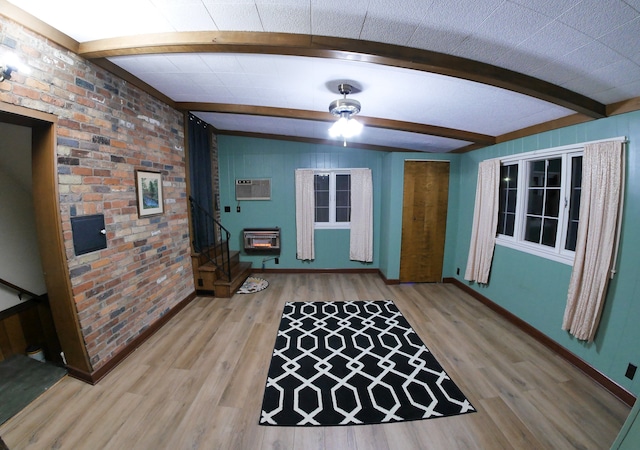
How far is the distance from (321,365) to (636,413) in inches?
74.2

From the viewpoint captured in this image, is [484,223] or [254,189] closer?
[484,223]

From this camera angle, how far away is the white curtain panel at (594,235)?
192 centimetres

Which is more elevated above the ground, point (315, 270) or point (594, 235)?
point (594, 235)

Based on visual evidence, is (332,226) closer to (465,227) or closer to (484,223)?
(465,227)

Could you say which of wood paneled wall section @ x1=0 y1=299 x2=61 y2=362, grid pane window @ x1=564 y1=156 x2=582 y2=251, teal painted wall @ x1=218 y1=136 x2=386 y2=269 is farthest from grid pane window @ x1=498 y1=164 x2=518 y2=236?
wood paneled wall section @ x1=0 y1=299 x2=61 y2=362

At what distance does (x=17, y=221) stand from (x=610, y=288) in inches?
218

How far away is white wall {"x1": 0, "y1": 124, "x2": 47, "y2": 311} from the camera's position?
2.11 meters

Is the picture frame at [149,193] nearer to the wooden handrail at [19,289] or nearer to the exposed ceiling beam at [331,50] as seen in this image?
the exposed ceiling beam at [331,50]

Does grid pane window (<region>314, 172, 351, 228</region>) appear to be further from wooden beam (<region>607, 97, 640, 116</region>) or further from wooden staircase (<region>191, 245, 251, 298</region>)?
wooden beam (<region>607, 97, 640, 116</region>)

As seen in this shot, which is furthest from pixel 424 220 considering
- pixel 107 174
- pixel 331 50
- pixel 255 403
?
pixel 107 174

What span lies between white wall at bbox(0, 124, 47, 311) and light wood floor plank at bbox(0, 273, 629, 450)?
125 centimetres

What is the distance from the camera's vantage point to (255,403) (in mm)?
1802

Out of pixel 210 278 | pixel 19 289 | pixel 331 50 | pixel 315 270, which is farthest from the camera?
pixel 315 270

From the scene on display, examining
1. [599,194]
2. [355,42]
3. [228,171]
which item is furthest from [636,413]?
[228,171]
